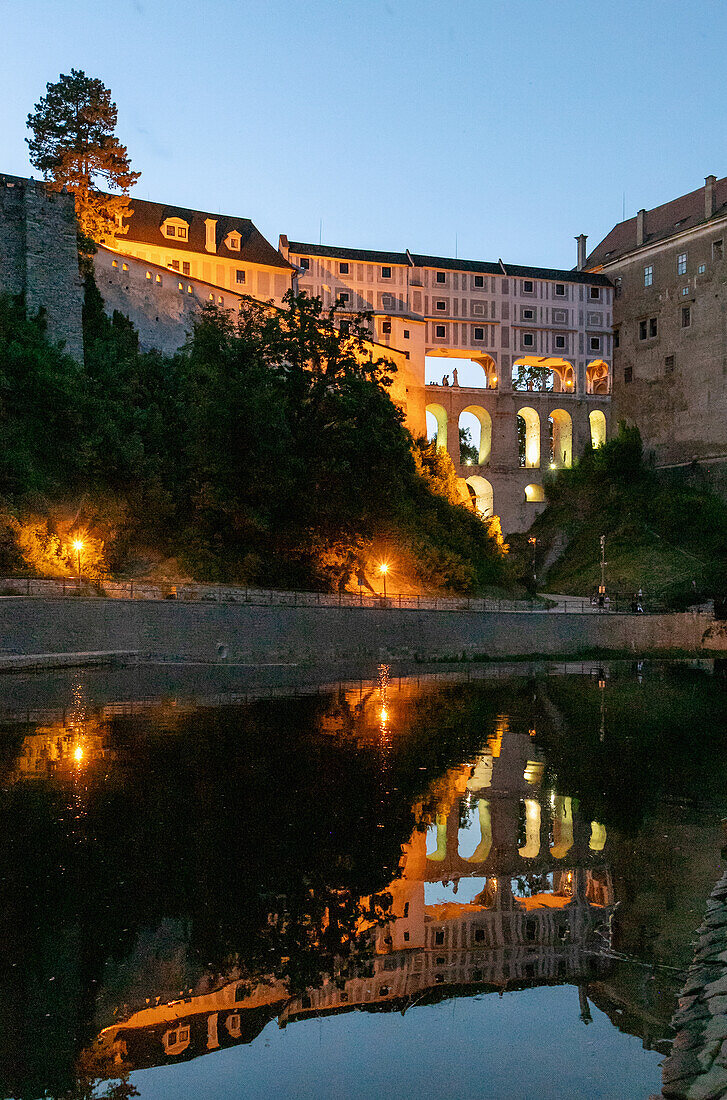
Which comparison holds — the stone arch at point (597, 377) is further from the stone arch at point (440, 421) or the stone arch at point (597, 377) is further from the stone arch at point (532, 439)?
the stone arch at point (440, 421)

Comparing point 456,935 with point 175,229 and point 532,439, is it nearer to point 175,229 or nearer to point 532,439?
point 175,229

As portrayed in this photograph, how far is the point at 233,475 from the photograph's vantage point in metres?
39.8

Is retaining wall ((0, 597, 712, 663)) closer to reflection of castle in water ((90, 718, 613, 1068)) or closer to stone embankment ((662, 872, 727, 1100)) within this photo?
reflection of castle in water ((90, 718, 613, 1068))

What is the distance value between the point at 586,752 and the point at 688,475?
57.4 metres

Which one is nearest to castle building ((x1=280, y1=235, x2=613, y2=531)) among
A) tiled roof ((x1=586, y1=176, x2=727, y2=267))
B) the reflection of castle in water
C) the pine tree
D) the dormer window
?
tiled roof ((x1=586, y1=176, x2=727, y2=267))

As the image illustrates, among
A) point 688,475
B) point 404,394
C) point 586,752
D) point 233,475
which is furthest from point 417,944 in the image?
point 688,475

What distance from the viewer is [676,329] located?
238ft

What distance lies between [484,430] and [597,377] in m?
11.8

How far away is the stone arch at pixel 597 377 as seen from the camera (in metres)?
78.6

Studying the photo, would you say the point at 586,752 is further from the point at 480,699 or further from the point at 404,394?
the point at 404,394

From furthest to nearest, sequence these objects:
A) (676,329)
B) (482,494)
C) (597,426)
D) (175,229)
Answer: (597,426)
(482,494)
(676,329)
(175,229)

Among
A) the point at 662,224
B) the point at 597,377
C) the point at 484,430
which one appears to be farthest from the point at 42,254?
the point at 662,224

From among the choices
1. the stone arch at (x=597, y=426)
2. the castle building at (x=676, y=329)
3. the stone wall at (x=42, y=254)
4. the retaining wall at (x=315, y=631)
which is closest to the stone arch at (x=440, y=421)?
the stone arch at (x=597, y=426)

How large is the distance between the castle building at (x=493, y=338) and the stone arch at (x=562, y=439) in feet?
0.43
